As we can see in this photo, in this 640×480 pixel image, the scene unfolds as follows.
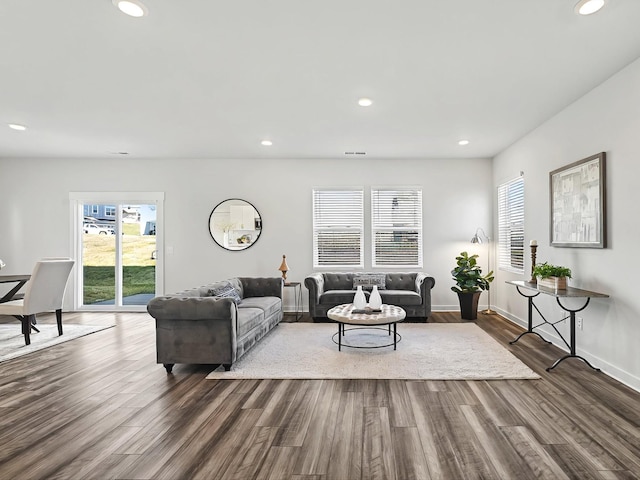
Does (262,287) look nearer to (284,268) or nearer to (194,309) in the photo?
(284,268)

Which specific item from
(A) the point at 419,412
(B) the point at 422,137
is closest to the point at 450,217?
(B) the point at 422,137

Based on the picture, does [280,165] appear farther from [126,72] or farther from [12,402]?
[12,402]

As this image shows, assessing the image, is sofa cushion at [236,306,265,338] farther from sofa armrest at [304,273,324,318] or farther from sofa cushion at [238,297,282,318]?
sofa armrest at [304,273,324,318]

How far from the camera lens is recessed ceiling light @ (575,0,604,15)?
231 centimetres

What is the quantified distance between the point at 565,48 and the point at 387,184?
3851 mm

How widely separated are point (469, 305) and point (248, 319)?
363 cm

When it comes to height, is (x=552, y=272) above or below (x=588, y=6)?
below

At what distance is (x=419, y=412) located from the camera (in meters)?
2.67

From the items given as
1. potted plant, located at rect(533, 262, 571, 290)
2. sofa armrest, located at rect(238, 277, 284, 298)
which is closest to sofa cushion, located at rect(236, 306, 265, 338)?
sofa armrest, located at rect(238, 277, 284, 298)

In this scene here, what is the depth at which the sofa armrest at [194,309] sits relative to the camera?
3.47 metres

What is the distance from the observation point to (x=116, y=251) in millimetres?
6699

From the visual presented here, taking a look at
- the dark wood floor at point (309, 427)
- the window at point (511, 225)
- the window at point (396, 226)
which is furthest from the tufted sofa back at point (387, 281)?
the dark wood floor at point (309, 427)

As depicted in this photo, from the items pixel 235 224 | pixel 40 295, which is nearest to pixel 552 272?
pixel 235 224

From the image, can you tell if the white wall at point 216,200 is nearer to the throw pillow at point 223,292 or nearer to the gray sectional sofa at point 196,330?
the throw pillow at point 223,292
